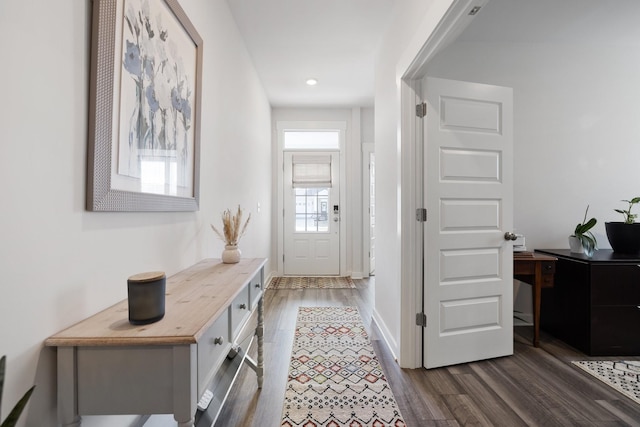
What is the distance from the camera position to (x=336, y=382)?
1.89m

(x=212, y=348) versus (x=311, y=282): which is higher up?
(x=212, y=348)

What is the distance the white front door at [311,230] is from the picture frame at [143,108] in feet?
10.3

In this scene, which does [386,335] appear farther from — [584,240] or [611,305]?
[584,240]

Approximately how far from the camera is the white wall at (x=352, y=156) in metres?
4.76

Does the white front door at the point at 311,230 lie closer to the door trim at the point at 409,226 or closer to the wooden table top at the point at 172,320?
the door trim at the point at 409,226

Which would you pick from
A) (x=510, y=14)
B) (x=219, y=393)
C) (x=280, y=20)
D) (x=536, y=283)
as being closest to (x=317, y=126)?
(x=280, y=20)

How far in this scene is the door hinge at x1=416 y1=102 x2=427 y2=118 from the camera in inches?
79.7

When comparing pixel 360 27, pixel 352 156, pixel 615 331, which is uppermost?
pixel 360 27

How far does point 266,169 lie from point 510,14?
3133 millimetres

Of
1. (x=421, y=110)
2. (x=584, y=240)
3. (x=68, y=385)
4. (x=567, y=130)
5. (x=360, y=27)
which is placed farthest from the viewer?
(x=567, y=130)

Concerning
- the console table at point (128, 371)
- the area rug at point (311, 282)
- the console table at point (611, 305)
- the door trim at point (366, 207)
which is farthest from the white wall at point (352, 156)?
the console table at point (128, 371)

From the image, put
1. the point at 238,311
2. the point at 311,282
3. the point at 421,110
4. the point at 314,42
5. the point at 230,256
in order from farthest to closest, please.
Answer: the point at 311,282 → the point at 314,42 → the point at 421,110 → the point at 230,256 → the point at 238,311

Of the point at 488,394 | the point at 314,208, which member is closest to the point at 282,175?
the point at 314,208

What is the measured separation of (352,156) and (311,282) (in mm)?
2055
